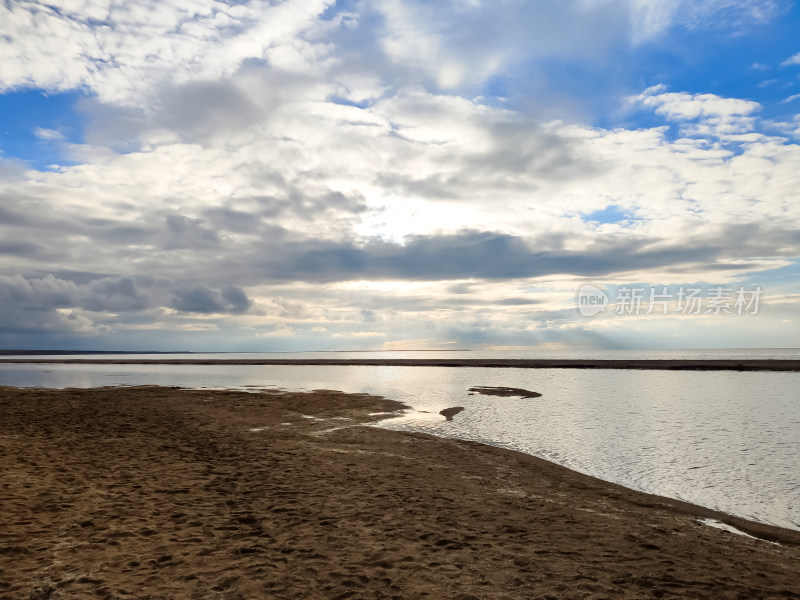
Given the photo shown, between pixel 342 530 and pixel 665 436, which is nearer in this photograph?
pixel 342 530

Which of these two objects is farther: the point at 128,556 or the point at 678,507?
the point at 678,507

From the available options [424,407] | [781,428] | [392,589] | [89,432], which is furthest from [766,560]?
[424,407]

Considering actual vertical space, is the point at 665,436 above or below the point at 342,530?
below

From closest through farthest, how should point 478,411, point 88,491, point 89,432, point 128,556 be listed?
point 128,556 → point 88,491 → point 89,432 → point 478,411

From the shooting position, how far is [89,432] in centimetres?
2078

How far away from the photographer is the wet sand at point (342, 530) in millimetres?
7645

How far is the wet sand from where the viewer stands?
7.64m

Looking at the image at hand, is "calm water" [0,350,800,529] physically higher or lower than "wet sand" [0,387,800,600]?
lower

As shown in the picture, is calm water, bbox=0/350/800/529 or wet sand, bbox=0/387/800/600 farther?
calm water, bbox=0/350/800/529

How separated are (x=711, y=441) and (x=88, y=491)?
24.7 meters

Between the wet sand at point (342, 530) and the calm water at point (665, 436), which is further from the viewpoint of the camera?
the calm water at point (665, 436)

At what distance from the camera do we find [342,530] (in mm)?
10039

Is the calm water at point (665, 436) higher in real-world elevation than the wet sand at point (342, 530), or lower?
lower

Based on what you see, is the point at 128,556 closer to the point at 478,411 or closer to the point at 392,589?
the point at 392,589
